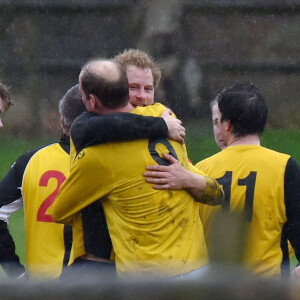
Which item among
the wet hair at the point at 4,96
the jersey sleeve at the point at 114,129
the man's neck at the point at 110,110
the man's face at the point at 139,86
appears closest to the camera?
the jersey sleeve at the point at 114,129

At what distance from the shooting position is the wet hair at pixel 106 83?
124 inches

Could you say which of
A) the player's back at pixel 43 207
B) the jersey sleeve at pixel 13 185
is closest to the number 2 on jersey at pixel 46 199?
the player's back at pixel 43 207

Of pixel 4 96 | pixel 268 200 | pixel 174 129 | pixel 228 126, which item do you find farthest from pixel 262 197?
pixel 4 96

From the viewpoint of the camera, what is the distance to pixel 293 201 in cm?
355

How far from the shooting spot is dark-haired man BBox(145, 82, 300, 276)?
3.56 metres

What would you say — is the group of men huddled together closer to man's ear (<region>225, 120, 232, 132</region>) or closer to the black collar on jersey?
man's ear (<region>225, 120, 232, 132</region>)

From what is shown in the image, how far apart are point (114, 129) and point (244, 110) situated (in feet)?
2.84

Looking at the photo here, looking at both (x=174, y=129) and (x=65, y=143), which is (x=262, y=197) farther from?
(x=65, y=143)

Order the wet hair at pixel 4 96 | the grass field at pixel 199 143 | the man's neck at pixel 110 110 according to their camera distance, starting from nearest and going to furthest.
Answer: the man's neck at pixel 110 110 → the wet hair at pixel 4 96 → the grass field at pixel 199 143

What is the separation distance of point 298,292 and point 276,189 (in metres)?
1.87

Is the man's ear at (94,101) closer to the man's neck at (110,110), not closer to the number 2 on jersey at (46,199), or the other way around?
the man's neck at (110,110)

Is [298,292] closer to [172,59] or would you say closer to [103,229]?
[103,229]

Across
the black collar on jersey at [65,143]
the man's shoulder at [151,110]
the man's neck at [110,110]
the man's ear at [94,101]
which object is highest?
the man's ear at [94,101]

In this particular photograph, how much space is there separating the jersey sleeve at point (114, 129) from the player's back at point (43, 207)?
2.34 ft
